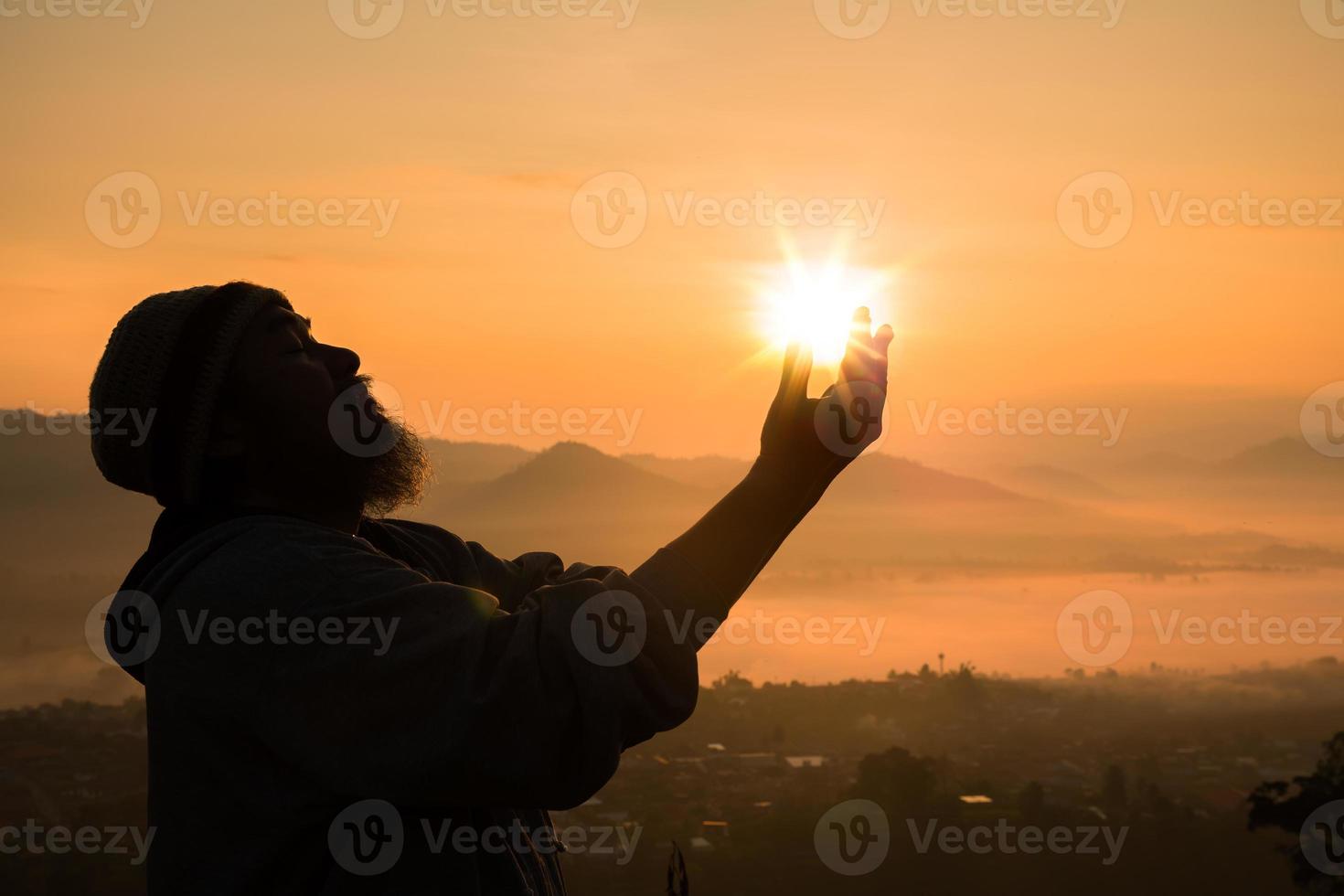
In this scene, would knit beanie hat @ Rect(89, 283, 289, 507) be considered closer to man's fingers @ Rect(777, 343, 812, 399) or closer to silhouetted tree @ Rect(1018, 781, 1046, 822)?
man's fingers @ Rect(777, 343, 812, 399)

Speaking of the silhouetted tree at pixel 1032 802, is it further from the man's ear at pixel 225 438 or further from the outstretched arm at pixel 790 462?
the man's ear at pixel 225 438

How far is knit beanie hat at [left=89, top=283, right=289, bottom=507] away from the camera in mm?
2416

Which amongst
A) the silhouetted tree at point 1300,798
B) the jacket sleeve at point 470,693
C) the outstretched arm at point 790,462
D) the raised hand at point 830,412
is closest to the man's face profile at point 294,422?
the jacket sleeve at point 470,693

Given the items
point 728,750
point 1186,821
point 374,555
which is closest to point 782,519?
point 374,555

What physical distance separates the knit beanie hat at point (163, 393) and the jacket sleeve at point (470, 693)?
0.57m

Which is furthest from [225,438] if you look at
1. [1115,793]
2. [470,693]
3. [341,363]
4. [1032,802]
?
[1115,793]

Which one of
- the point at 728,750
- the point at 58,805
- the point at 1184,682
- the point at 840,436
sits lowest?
the point at 58,805

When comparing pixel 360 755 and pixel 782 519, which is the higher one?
pixel 782 519

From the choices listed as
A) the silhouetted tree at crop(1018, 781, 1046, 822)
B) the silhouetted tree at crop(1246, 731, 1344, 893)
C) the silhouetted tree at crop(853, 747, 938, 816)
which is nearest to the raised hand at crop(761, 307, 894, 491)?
the silhouetted tree at crop(1246, 731, 1344, 893)

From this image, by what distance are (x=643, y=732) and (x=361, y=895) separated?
0.56 metres

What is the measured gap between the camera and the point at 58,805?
10.2 metres

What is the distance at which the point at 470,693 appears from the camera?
1938 millimetres

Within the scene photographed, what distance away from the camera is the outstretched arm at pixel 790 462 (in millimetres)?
2133

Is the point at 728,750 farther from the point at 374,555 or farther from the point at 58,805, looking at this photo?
the point at 374,555
